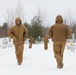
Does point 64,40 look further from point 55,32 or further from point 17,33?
point 17,33

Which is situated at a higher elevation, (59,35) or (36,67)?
(59,35)

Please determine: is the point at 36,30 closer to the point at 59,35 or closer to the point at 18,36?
the point at 18,36

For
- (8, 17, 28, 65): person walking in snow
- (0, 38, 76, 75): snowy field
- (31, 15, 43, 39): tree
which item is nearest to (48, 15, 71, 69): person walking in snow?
(0, 38, 76, 75): snowy field

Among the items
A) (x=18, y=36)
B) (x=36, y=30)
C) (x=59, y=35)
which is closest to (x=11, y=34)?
(x=18, y=36)

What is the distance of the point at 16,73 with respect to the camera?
10695 mm

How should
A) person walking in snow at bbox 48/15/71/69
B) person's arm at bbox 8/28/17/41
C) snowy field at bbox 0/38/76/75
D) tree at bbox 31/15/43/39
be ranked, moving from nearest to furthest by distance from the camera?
snowy field at bbox 0/38/76/75 < person walking in snow at bbox 48/15/71/69 < person's arm at bbox 8/28/17/41 < tree at bbox 31/15/43/39

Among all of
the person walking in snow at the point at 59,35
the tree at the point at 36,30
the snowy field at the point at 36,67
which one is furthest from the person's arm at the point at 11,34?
the tree at the point at 36,30

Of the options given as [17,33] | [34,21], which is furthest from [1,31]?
[17,33]

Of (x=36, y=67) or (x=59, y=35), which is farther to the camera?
(x=36, y=67)

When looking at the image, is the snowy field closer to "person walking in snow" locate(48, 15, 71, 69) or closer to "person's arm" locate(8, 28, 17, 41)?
"person walking in snow" locate(48, 15, 71, 69)

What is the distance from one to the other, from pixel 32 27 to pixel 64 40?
260 ft

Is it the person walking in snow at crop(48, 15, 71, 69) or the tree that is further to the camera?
the tree

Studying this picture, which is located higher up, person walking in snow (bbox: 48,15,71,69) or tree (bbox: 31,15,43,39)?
person walking in snow (bbox: 48,15,71,69)

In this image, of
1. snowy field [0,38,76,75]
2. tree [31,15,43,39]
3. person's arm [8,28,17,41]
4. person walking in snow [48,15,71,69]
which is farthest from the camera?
tree [31,15,43,39]
